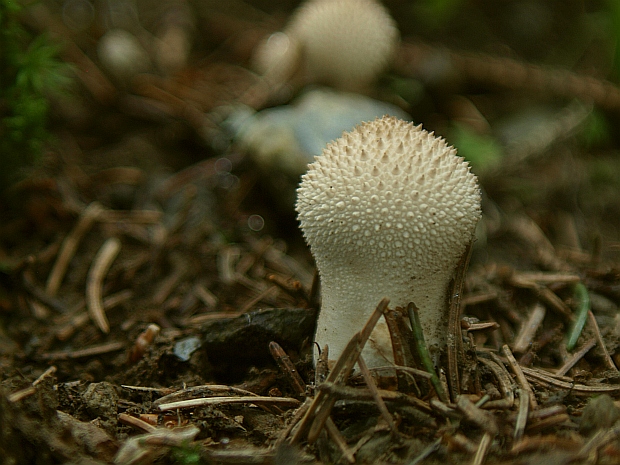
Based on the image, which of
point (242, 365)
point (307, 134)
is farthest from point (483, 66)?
point (242, 365)

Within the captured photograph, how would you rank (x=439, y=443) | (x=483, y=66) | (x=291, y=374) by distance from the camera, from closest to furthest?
1. (x=439, y=443)
2. (x=291, y=374)
3. (x=483, y=66)

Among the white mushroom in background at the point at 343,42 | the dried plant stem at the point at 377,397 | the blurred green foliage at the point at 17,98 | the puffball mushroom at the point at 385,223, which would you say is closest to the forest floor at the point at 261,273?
the dried plant stem at the point at 377,397

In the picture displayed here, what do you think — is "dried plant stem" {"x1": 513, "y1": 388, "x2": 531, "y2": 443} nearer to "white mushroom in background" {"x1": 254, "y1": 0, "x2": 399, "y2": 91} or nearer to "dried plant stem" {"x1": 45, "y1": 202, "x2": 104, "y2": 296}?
"dried plant stem" {"x1": 45, "y1": 202, "x2": 104, "y2": 296}

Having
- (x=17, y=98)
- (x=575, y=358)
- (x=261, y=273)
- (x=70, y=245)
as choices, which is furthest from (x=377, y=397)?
(x=17, y=98)

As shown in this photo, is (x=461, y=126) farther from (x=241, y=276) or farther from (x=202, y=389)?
(x=202, y=389)

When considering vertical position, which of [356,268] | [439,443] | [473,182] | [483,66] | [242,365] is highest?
[483,66]

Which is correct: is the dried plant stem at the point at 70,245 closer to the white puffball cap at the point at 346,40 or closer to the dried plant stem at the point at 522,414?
the white puffball cap at the point at 346,40
